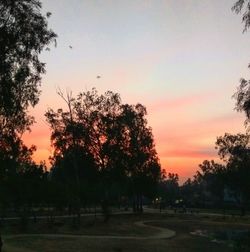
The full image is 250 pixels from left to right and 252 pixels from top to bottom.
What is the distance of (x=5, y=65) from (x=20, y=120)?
4392 millimetres

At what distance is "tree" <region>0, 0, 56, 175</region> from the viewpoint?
77.9 ft

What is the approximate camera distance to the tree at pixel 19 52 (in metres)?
23.7

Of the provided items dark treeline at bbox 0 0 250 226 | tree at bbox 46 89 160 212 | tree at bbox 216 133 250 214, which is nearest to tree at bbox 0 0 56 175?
dark treeline at bbox 0 0 250 226

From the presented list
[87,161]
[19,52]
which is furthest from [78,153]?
[19,52]

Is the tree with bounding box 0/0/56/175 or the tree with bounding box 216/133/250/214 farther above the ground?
the tree with bounding box 216/133/250/214

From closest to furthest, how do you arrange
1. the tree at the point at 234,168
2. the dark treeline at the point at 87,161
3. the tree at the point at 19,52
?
the tree at the point at 19,52 < the dark treeline at the point at 87,161 < the tree at the point at 234,168

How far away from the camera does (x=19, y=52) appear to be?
2466cm

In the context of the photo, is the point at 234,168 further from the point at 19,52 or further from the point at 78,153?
the point at 19,52

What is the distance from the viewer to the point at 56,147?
89.1m

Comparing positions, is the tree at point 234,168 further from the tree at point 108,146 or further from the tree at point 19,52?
the tree at point 19,52

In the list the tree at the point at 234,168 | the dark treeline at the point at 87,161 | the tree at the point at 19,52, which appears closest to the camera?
the tree at the point at 19,52

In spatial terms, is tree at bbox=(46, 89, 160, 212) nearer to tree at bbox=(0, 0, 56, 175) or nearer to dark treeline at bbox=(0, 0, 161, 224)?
dark treeline at bbox=(0, 0, 161, 224)

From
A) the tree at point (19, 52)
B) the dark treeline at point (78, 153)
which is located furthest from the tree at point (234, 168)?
the tree at point (19, 52)

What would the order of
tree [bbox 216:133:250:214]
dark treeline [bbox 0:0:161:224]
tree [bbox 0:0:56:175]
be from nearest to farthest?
tree [bbox 0:0:56:175] < dark treeline [bbox 0:0:161:224] < tree [bbox 216:133:250:214]
